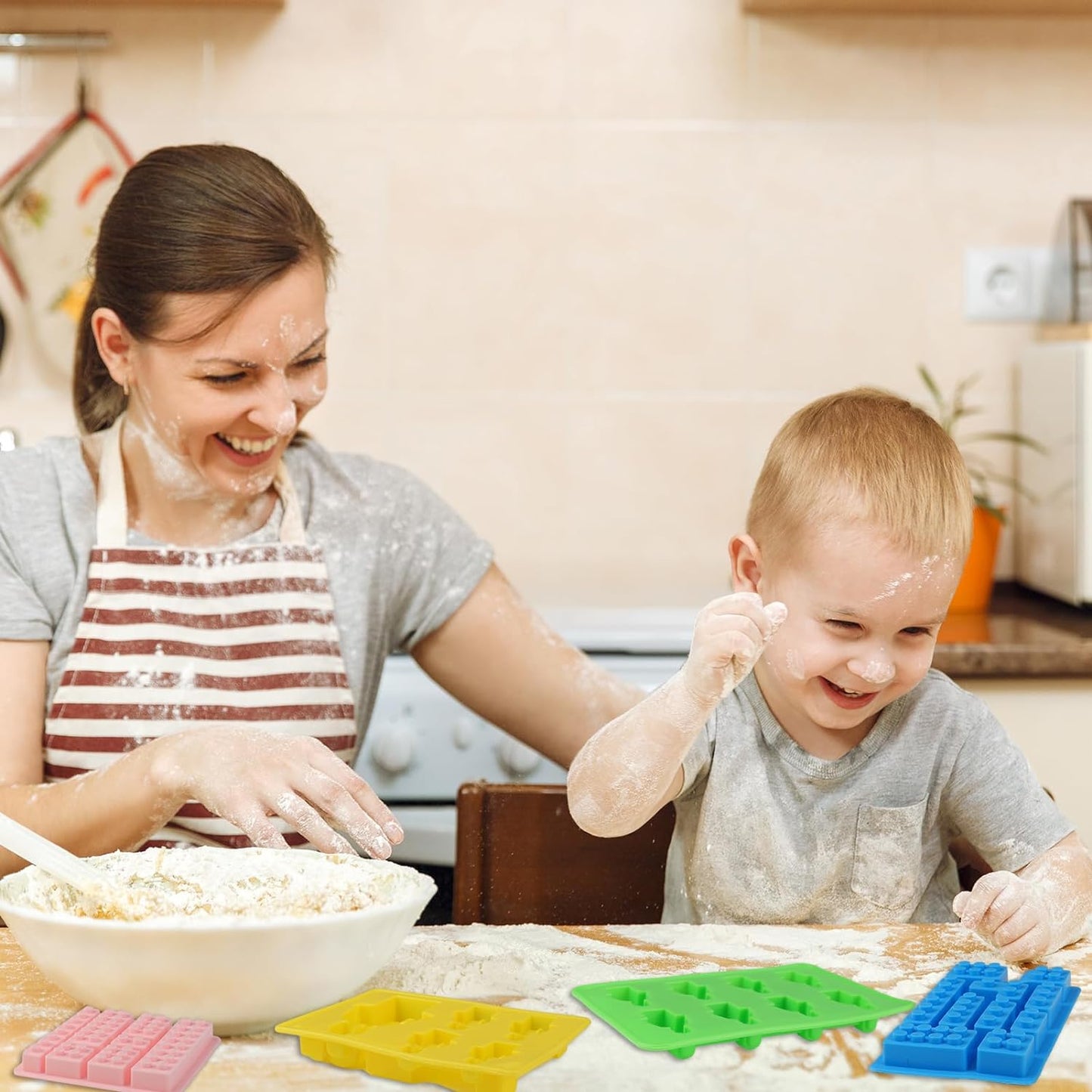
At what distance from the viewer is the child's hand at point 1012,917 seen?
2.98 feet

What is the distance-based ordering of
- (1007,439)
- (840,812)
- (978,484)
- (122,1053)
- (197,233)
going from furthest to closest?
(978,484) → (1007,439) → (197,233) → (840,812) → (122,1053)

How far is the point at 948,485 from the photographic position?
3.58ft

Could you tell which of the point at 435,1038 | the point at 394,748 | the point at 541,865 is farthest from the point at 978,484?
the point at 435,1038

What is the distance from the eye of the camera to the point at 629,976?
0.87m

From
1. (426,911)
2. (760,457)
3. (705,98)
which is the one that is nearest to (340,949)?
(426,911)

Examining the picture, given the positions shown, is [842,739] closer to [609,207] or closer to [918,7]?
[609,207]

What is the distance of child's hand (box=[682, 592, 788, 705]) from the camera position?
0.91 metres

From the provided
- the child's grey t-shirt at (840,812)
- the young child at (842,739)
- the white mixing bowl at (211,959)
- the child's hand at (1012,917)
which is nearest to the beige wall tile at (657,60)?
the young child at (842,739)

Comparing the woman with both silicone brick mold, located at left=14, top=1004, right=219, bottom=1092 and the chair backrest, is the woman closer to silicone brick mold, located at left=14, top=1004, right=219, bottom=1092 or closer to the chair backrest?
the chair backrest

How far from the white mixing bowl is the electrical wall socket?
1.73 meters

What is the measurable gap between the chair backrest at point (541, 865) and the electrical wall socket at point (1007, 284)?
1.33m

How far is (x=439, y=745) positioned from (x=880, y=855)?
2.21 ft

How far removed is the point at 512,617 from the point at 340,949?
2.31 ft

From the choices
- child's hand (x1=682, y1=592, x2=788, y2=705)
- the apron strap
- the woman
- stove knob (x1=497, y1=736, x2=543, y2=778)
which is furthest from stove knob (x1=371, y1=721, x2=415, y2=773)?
child's hand (x1=682, y1=592, x2=788, y2=705)
